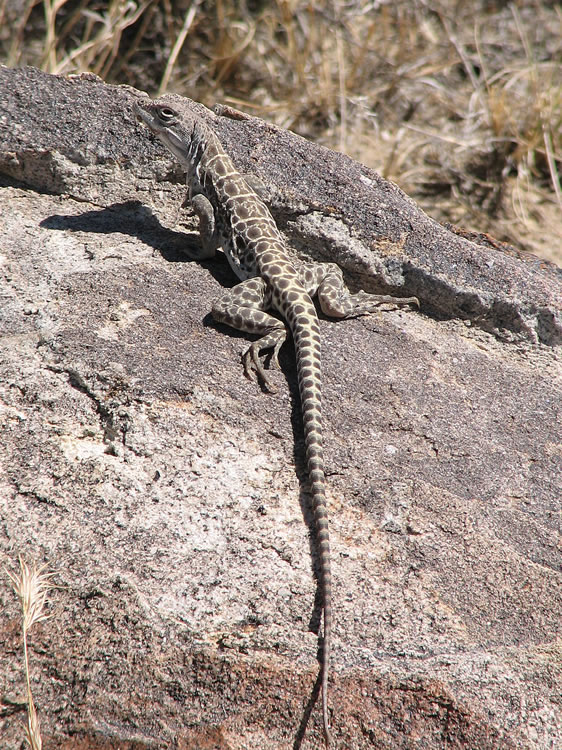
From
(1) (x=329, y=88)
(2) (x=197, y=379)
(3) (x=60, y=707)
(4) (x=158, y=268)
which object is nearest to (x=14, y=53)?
(1) (x=329, y=88)

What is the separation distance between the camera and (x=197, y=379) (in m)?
3.73

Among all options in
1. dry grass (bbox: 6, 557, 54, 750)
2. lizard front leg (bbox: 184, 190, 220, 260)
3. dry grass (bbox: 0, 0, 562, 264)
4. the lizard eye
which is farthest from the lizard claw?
dry grass (bbox: 0, 0, 562, 264)

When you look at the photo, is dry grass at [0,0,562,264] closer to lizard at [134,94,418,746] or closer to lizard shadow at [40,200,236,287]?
lizard at [134,94,418,746]

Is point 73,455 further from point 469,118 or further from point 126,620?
point 469,118

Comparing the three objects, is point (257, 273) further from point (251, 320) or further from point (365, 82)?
point (365, 82)

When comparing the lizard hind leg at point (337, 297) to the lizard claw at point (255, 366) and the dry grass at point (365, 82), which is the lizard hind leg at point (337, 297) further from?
the dry grass at point (365, 82)

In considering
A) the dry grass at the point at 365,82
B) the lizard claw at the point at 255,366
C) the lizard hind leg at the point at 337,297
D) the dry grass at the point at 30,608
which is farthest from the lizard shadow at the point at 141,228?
the dry grass at the point at 365,82

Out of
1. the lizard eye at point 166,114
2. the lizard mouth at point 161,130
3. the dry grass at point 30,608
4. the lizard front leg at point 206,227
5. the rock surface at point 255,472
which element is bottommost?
the dry grass at point 30,608

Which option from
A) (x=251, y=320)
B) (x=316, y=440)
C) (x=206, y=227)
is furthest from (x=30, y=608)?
(x=206, y=227)

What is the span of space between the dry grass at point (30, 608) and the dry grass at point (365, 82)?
6.18 metres

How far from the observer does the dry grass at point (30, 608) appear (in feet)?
8.70

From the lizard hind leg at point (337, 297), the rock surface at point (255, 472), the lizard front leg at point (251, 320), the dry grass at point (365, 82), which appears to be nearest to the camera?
the rock surface at point (255, 472)

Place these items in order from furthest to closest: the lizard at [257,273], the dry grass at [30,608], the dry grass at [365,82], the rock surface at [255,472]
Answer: the dry grass at [365,82] → the lizard at [257,273] → the rock surface at [255,472] → the dry grass at [30,608]

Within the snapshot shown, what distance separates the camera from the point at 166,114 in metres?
4.75
